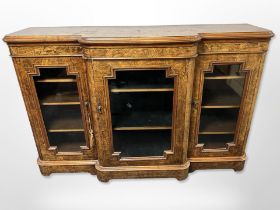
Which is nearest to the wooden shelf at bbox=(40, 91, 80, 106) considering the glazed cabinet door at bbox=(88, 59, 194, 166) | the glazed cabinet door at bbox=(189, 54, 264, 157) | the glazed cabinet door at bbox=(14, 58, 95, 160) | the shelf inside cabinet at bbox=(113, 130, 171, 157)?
the glazed cabinet door at bbox=(14, 58, 95, 160)

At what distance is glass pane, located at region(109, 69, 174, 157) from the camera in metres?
1.09

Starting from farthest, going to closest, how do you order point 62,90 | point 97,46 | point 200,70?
1. point 62,90
2. point 200,70
3. point 97,46

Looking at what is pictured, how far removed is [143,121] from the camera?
4.03 ft

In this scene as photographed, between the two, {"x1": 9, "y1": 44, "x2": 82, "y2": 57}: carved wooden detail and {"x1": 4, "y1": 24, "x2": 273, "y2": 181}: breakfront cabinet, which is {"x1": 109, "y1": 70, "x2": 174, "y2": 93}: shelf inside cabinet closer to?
{"x1": 4, "y1": 24, "x2": 273, "y2": 181}: breakfront cabinet

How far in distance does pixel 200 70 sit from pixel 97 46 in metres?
0.49

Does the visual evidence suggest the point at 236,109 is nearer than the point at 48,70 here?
No

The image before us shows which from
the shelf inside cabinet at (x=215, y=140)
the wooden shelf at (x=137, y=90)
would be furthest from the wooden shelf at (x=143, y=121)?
the shelf inside cabinet at (x=215, y=140)

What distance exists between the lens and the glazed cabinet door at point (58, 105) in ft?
3.47

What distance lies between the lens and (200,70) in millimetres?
1076

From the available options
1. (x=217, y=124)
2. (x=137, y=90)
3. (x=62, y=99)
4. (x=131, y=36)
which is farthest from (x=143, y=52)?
(x=217, y=124)

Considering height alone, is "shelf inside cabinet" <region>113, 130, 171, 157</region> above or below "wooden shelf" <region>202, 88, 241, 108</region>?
below

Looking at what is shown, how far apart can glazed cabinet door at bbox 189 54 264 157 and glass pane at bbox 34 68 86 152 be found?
62 cm
